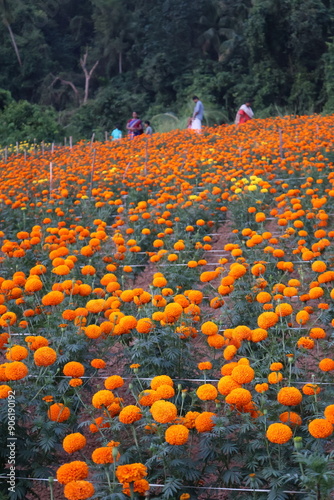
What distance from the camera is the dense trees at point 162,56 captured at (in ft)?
65.4

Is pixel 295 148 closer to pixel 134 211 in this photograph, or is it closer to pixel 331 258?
pixel 134 211

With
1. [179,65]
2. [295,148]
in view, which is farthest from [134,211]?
[179,65]

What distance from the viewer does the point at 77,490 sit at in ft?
5.72

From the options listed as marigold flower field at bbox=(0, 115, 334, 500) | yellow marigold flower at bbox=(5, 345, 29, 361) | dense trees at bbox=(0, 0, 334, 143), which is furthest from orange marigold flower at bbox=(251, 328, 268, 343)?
dense trees at bbox=(0, 0, 334, 143)

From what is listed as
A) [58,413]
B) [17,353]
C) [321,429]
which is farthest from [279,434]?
[17,353]

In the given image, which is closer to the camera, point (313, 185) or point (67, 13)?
point (313, 185)

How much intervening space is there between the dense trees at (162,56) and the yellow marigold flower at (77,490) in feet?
53.5

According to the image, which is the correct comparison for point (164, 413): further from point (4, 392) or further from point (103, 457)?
point (4, 392)

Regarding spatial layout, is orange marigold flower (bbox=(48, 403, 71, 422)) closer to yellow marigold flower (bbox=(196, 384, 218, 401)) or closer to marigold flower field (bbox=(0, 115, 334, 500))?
marigold flower field (bbox=(0, 115, 334, 500))

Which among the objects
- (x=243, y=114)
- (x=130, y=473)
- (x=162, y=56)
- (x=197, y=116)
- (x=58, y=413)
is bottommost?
(x=162, y=56)

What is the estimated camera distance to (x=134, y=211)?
576 cm

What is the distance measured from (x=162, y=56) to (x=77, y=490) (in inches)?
947

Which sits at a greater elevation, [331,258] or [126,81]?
[331,258]

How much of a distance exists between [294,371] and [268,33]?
19493mm
